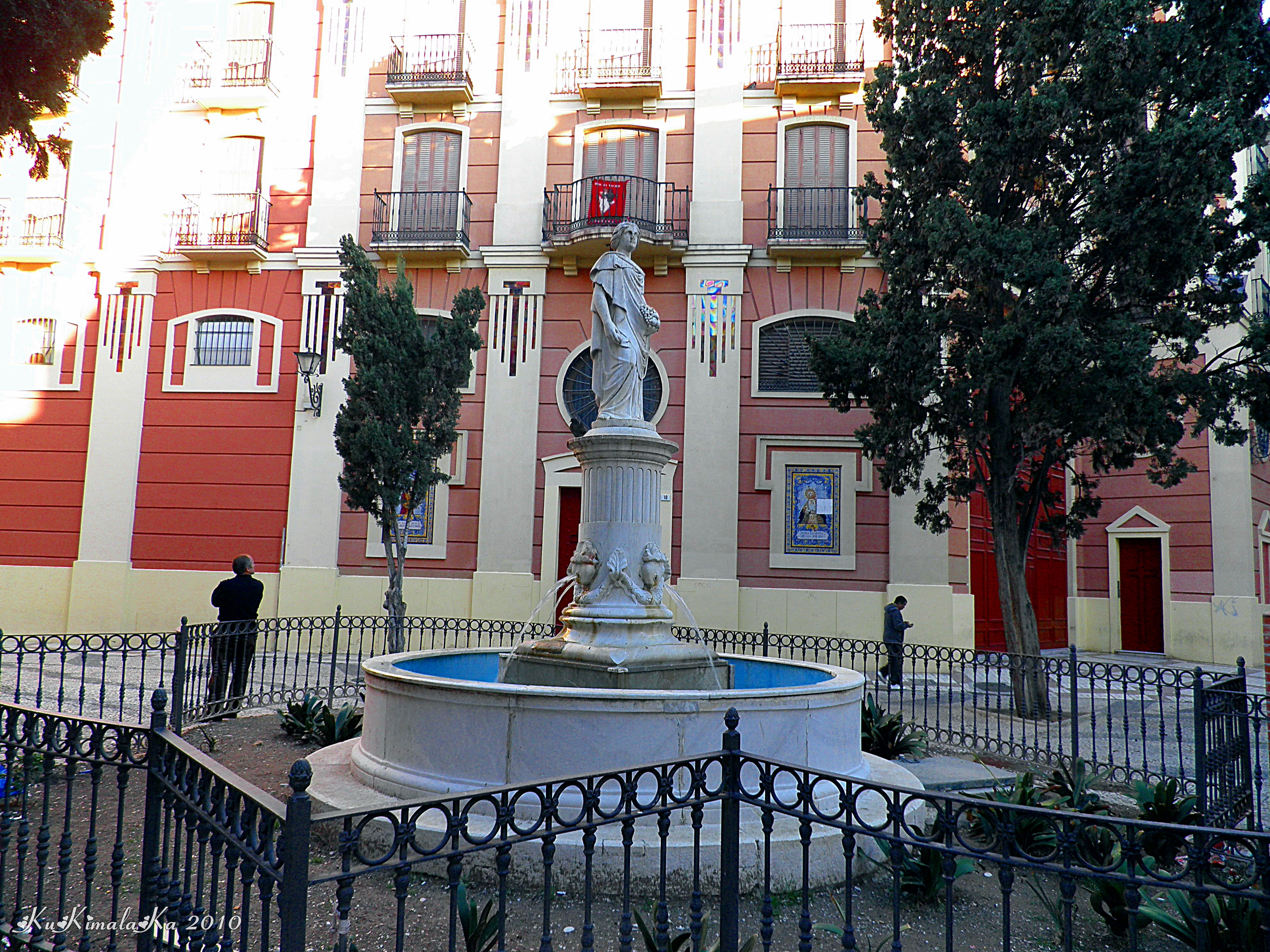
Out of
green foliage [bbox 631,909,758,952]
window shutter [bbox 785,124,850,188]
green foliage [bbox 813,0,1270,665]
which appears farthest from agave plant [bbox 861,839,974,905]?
window shutter [bbox 785,124,850,188]

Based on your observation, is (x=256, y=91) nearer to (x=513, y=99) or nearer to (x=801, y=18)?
(x=513, y=99)

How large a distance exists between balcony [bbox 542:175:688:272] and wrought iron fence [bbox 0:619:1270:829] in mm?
7198

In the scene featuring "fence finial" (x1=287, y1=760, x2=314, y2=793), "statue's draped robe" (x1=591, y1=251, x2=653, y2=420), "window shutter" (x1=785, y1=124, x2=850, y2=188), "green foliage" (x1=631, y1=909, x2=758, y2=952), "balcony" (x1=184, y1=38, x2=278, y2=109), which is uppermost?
"balcony" (x1=184, y1=38, x2=278, y2=109)

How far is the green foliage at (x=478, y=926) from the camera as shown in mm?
3553

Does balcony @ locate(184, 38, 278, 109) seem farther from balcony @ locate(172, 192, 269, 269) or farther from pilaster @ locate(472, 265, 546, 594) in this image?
pilaster @ locate(472, 265, 546, 594)

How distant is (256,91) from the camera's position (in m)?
17.1

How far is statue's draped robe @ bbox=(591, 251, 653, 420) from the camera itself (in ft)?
23.6

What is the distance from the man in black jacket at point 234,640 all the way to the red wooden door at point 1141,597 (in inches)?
751

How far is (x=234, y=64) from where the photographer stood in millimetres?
17562

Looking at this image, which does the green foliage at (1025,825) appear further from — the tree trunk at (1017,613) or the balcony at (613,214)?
the balcony at (613,214)

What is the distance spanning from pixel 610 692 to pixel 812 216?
13.2 meters

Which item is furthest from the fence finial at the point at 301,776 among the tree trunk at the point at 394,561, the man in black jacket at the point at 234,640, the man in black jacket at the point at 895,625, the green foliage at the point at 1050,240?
the tree trunk at the point at 394,561

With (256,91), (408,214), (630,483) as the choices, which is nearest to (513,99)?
(408,214)

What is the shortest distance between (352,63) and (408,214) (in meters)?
3.50
